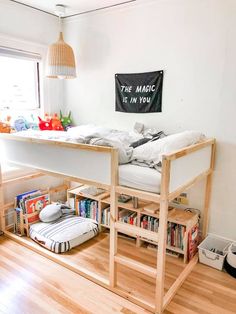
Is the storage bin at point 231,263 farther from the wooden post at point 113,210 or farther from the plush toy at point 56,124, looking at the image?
the plush toy at point 56,124

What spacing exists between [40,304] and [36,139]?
119cm

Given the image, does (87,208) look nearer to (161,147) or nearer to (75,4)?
(161,147)

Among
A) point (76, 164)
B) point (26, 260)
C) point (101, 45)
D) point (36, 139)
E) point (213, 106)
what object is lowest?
point (26, 260)

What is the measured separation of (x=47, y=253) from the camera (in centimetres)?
233

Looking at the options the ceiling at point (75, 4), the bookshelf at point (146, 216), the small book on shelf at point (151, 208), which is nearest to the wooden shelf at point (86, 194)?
the bookshelf at point (146, 216)

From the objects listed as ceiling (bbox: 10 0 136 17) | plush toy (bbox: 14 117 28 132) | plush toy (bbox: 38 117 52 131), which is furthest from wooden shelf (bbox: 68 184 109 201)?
ceiling (bbox: 10 0 136 17)

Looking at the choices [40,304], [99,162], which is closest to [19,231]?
[40,304]

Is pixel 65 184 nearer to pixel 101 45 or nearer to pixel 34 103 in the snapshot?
pixel 34 103

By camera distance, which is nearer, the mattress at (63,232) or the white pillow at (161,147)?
the white pillow at (161,147)

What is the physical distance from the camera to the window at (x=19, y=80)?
9.38ft

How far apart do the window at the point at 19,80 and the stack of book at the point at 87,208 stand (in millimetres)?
1294

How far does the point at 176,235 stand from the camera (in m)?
2.33

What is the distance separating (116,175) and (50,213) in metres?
1.29

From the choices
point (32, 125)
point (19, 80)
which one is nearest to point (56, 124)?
point (32, 125)
